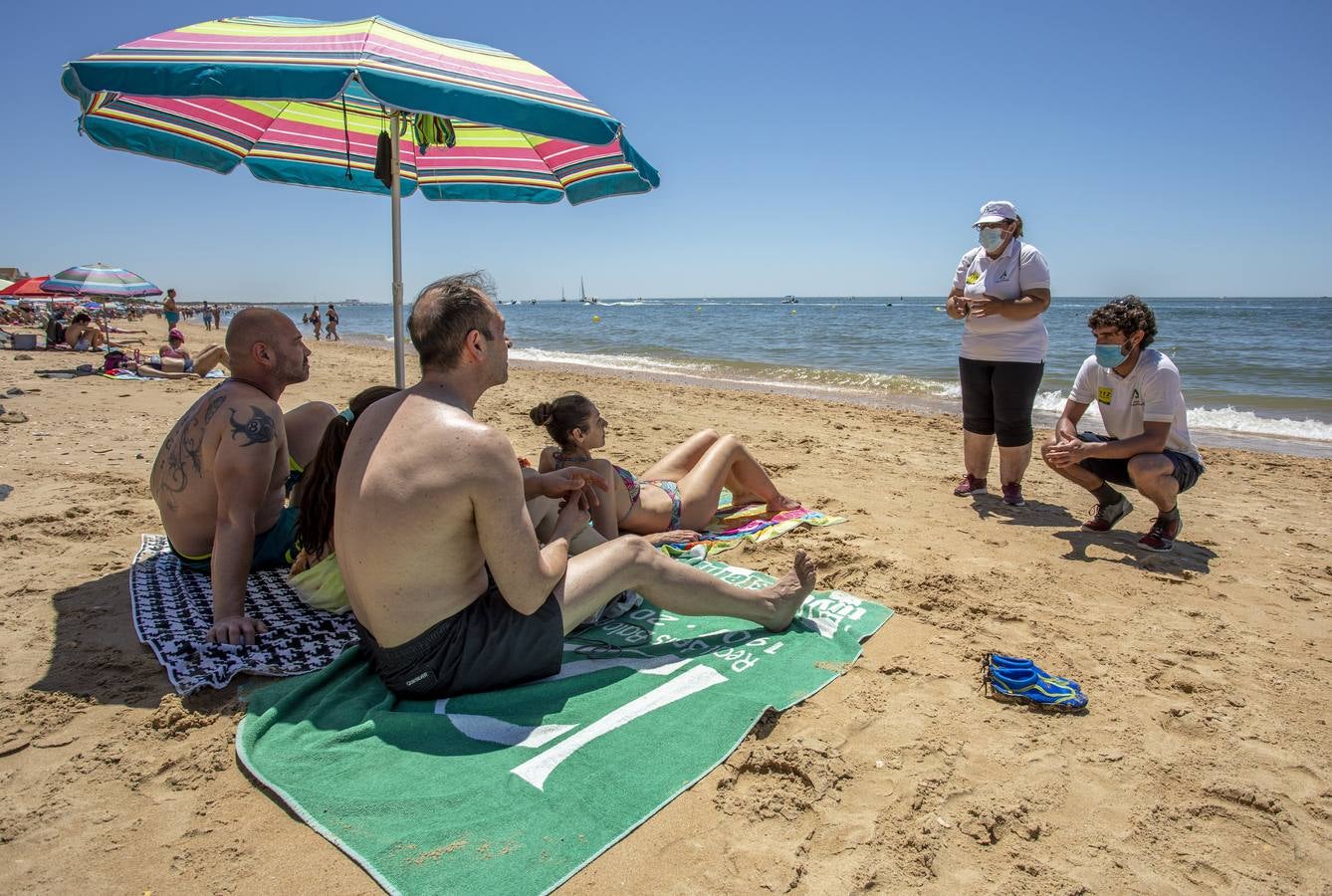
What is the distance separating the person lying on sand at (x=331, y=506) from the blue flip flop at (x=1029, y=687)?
1676mm

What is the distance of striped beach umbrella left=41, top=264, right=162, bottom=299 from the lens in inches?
552

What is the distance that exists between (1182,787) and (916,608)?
50.0 inches

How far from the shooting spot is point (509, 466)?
2014 mm

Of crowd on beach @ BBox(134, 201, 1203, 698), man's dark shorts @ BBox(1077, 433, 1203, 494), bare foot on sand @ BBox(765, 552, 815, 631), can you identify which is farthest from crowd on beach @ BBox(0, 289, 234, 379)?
man's dark shorts @ BBox(1077, 433, 1203, 494)

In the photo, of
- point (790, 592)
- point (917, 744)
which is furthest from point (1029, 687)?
point (790, 592)

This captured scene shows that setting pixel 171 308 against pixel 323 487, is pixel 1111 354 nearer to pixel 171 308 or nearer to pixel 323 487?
pixel 323 487

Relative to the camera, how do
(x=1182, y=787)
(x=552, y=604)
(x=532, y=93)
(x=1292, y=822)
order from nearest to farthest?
(x=1292, y=822), (x=1182, y=787), (x=552, y=604), (x=532, y=93)

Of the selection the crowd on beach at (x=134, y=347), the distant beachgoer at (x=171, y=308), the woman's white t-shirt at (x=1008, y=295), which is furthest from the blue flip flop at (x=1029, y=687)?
the distant beachgoer at (x=171, y=308)

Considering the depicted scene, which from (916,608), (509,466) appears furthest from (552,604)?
(916,608)

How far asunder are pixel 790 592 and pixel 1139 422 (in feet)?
9.03

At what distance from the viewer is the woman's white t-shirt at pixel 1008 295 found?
4.69 m

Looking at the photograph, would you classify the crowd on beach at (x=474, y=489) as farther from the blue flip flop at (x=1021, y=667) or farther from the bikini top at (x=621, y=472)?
the blue flip flop at (x=1021, y=667)

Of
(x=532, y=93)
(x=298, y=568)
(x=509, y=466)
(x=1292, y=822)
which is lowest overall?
(x=1292, y=822)

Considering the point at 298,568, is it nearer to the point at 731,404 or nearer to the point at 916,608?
the point at 916,608
